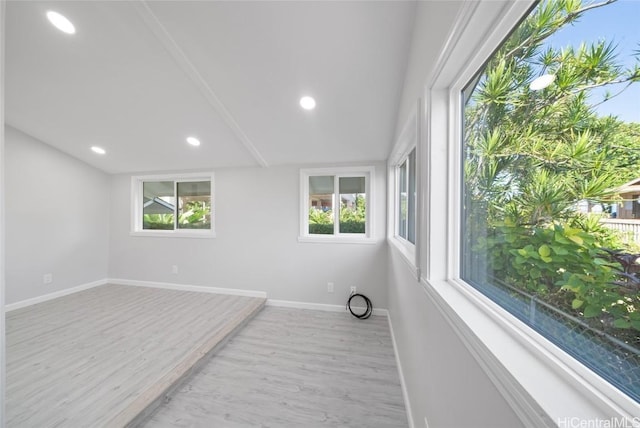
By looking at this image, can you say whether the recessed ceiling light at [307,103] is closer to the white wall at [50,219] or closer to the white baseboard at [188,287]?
the white baseboard at [188,287]

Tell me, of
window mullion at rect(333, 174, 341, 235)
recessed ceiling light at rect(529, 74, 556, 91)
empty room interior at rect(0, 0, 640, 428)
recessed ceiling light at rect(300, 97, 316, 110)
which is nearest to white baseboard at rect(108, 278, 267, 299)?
empty room interior at rect(0, 0, 640, 428)

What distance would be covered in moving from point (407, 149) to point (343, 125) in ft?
2.52

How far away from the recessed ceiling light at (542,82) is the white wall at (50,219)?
5228 millimetres

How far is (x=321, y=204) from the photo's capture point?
3449 mm

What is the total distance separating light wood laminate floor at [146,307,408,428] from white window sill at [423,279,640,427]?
1344 mm

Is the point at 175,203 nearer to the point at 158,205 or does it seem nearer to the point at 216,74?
the point at 158,205

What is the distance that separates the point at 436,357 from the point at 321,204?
262 cm

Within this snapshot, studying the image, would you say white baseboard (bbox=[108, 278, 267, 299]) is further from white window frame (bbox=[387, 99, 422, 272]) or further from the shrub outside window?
the shrub outside window

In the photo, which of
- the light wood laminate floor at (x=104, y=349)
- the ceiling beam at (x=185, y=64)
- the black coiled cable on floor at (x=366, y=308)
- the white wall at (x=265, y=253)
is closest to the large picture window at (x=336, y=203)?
the white wall at (x=265, y=253)

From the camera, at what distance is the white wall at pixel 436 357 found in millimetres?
618

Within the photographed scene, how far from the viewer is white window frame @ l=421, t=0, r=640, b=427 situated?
40 centimetres

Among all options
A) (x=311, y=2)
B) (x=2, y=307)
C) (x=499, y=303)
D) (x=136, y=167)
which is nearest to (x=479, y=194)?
(x=499, y=303)

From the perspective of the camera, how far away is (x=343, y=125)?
250cm

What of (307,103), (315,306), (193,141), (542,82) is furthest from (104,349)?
(542,82)
